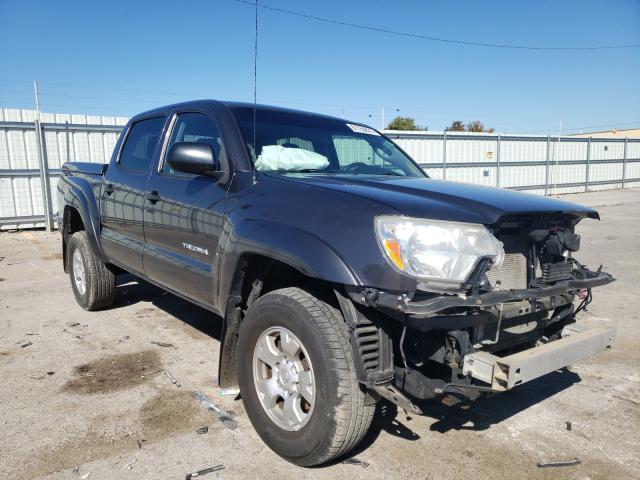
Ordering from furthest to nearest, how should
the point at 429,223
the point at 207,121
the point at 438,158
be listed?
the point at 438,158 < the point at 207,121 < the point at 429,223

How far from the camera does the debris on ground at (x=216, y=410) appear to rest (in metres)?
3.07

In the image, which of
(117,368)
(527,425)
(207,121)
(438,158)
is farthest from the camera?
(438,158)

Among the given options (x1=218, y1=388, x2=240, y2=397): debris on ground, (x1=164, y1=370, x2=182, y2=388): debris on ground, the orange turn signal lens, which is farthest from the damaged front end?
(x1=164, y1=370, x2=182, y2=388): debris on ground

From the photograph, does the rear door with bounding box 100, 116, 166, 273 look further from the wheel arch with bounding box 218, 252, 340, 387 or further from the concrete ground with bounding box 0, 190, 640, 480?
the wheel arch with bounding box 218, 252, 340, 387

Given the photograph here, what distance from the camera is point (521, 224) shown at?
255 centimetres

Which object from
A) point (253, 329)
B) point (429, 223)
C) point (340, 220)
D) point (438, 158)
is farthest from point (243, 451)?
point (438, 158)

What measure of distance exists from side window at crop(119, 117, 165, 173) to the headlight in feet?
8.39

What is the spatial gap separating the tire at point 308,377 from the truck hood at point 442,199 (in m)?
0.58

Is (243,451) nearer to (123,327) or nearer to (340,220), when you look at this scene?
(340,220)

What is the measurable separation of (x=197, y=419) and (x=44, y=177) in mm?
9941

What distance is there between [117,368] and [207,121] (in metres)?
1.99

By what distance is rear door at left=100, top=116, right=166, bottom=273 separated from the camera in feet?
13.5

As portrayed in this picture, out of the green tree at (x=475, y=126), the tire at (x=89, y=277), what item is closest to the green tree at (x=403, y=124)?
the green tree at (x=475, y=126)

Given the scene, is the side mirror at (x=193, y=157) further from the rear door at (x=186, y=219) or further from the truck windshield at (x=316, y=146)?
the truck windshield at (x=316, y=146)
